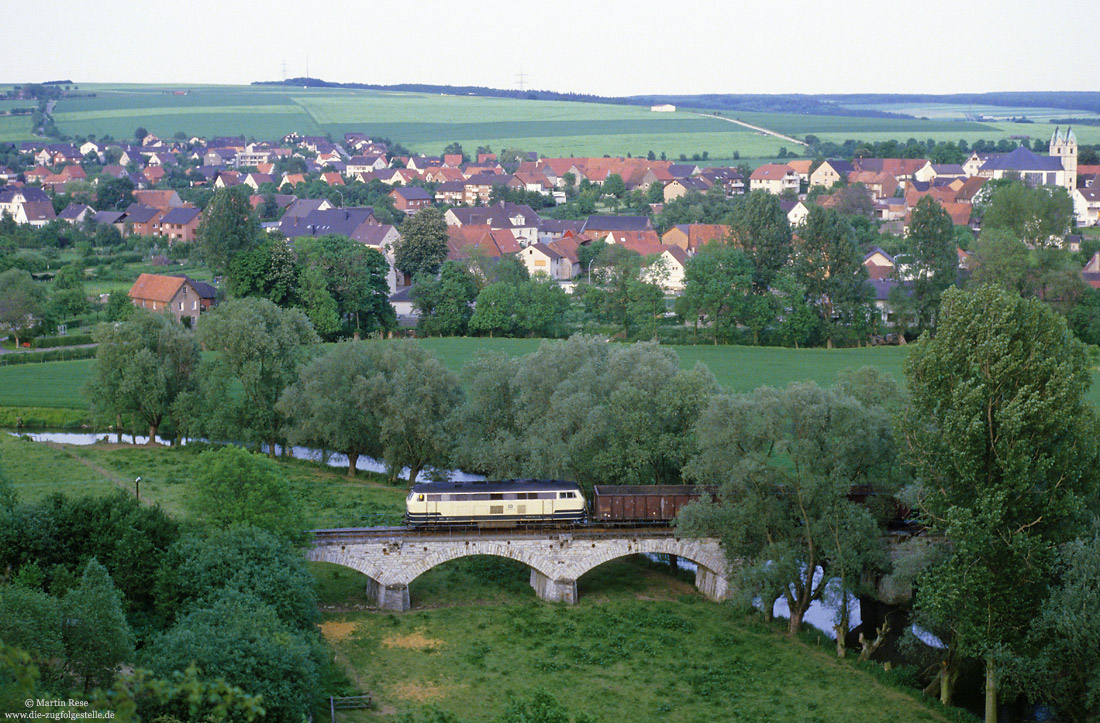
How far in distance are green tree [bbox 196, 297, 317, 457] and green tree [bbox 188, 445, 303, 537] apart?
23.0 m

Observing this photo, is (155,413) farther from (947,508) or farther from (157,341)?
(947,508)

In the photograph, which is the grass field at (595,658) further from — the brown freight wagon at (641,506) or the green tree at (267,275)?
the green tree at (267,275)

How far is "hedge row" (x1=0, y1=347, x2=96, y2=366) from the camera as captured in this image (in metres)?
85.4

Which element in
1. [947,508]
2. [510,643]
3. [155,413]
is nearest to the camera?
[947,508]

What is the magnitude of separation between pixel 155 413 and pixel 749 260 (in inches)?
2057

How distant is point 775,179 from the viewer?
629 feet

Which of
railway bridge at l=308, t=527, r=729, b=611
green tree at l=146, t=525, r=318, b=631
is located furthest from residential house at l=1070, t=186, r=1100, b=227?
green tree at l=146, t=525, r=318, b=631

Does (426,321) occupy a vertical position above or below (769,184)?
below

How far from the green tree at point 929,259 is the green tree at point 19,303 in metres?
73.6

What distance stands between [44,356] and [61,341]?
549 cm

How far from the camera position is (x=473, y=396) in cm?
5956

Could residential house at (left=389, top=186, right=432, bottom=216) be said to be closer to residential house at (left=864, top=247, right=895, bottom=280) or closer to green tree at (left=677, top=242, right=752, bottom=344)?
residential house at (left=864, top=247, right=895, bottom=280)

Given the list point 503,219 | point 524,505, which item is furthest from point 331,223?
point 524,505

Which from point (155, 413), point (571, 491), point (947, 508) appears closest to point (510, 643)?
point (571, 491)
